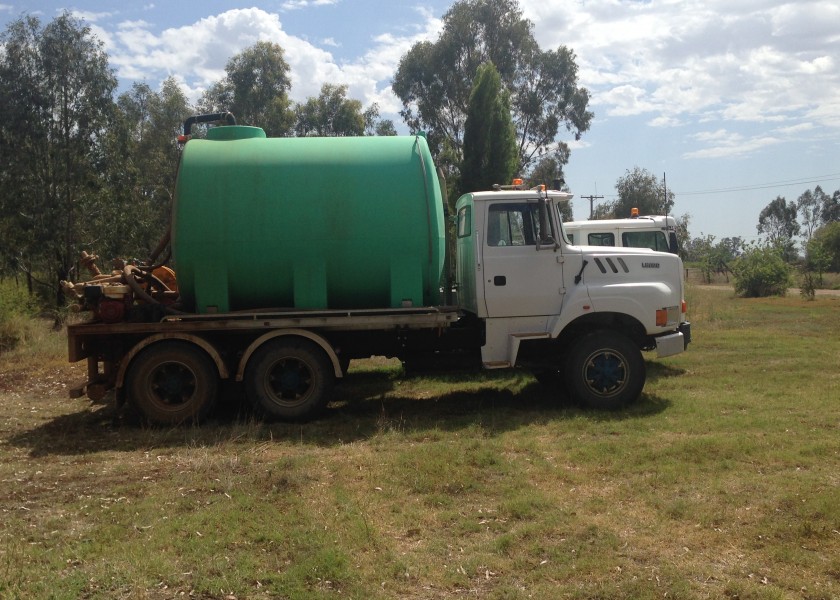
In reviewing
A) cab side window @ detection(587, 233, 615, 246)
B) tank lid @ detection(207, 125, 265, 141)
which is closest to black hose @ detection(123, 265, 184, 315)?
tank lid @ detection(207, 125, 265, 141)

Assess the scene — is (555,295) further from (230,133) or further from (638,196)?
(638,196)

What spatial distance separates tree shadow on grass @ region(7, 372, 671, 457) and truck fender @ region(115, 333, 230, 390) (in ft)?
2.13

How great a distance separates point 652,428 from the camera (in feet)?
28.3

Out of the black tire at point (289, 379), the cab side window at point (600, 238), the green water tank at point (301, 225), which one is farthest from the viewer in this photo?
the cab side window at point (600, 238)

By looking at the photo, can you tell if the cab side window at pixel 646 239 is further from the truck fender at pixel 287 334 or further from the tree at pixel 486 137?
the tree at pixel 486 137

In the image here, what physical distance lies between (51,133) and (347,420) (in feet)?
57.3

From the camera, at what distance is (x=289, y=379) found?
9.45m

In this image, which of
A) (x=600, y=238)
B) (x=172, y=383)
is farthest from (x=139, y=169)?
(x=172, y=383)

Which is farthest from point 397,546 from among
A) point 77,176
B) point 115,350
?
point 77,176

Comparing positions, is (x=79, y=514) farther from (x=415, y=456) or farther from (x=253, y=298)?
(x=253, y=298)

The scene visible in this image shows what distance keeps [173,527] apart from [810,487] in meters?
5.12

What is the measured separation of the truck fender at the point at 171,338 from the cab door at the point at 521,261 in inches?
132

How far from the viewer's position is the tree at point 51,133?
21.5 m

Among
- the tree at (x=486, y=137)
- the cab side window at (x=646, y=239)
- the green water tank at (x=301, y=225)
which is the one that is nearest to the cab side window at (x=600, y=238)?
the cab side window at (x=646, y=239)
